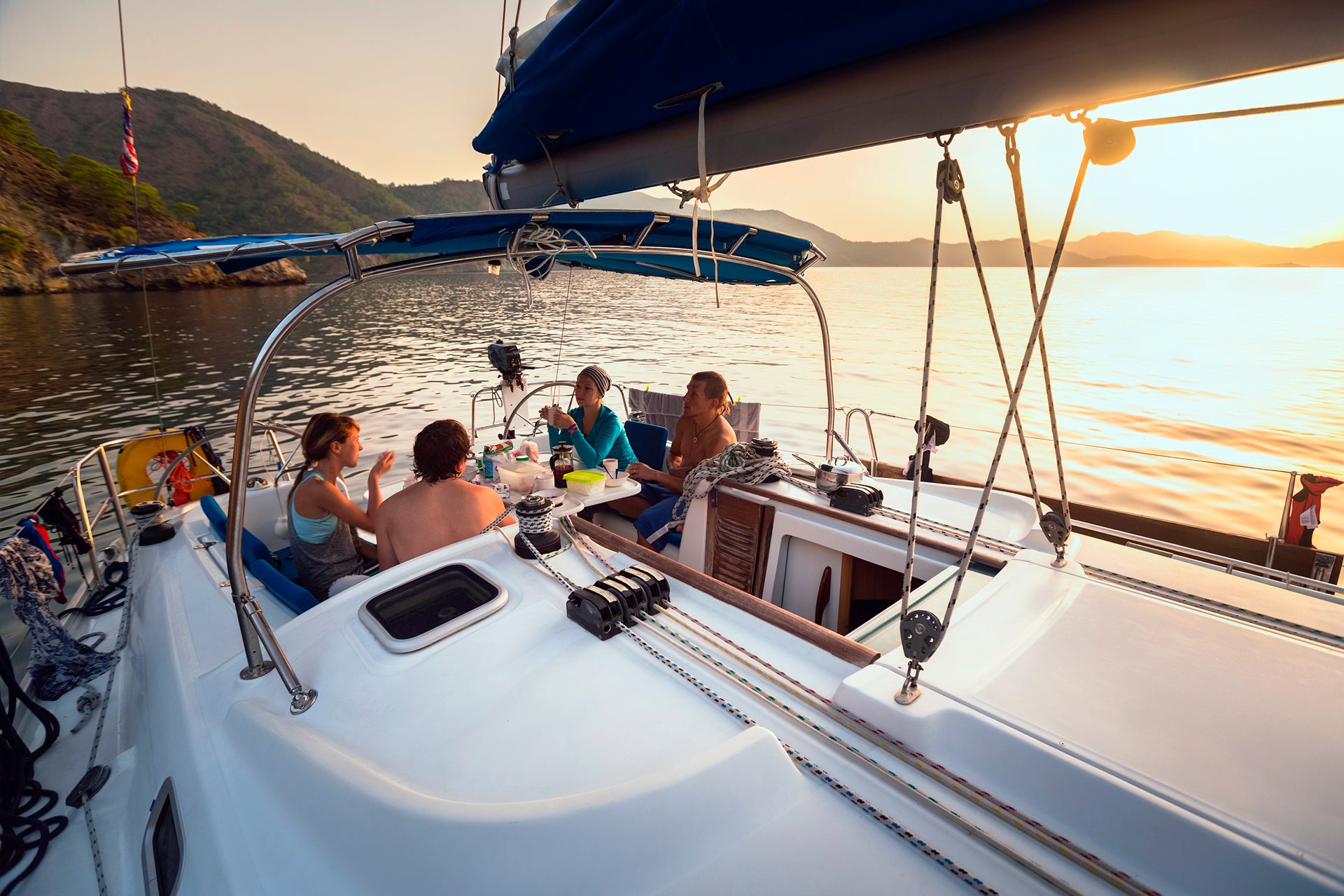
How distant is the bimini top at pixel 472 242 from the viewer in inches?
64.8

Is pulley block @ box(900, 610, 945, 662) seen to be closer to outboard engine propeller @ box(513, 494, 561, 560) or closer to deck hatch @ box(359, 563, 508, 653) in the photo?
deck hatch @ box(359, 563, 508, 653)

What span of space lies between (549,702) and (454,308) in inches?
1053

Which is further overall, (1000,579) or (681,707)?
(1000,579)

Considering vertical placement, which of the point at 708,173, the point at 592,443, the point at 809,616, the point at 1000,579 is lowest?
the point at 809,616

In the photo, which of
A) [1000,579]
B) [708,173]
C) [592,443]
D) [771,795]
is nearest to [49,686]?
[592,443]

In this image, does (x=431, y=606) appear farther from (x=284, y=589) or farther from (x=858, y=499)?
(x=858, y=499)

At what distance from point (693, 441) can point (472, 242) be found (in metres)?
1.92

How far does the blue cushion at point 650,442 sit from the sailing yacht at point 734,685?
259 centimetres

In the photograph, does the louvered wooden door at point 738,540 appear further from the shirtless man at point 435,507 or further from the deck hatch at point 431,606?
the deck hatch at point 431,606

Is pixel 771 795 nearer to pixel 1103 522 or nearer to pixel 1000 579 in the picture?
pixel 1000 579

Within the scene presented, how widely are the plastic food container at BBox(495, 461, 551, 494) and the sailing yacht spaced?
100 cm

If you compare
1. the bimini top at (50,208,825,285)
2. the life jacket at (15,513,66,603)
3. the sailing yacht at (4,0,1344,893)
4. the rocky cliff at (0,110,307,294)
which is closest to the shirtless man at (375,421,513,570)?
the sailing yacht at (4,0,1344,893)

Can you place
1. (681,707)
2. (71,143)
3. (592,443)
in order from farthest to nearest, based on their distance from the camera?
(71,143), (592,443), (681,707)

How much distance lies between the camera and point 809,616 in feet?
7.63
